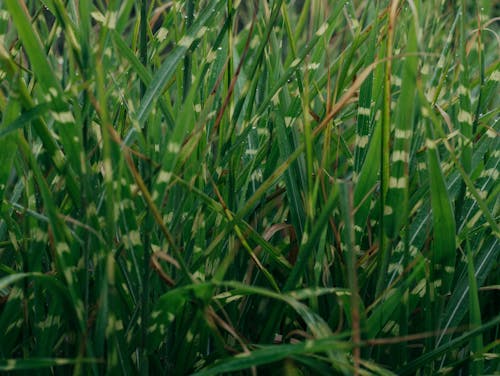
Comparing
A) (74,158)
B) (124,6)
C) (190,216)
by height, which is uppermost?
(124,6)

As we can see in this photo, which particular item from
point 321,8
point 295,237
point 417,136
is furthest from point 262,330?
point 321,8

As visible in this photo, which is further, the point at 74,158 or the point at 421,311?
the point at 421,311

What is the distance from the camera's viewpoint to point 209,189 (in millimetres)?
809

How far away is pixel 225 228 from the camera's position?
708 millimetres

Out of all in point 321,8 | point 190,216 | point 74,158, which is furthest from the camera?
point 321,8

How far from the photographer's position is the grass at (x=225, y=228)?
623mm

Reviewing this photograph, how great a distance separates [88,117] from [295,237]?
0.30 metres

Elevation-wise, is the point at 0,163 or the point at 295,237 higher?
the point at 0,163

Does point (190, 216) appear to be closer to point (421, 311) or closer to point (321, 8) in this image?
point (421, 311)

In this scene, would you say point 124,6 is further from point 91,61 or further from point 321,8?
point 321,8

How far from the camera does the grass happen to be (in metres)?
A: 0.62

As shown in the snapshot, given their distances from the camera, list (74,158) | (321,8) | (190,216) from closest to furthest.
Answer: (74,158), (190,216), (321,8)

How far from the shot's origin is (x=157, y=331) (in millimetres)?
670

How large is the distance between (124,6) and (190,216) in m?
0.23
